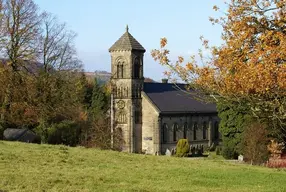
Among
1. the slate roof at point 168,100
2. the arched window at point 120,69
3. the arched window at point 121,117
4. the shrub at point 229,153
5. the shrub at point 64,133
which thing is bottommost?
the shrub at point 229,153

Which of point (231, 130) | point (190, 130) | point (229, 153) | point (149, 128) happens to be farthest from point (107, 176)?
point (190, 130)

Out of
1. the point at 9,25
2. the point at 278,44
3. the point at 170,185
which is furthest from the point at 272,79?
the point at 9,25

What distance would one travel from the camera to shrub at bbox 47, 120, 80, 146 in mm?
45747

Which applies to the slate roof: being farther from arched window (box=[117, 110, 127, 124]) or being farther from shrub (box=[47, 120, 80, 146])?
shrub (box=[47, 120, 80, 146])

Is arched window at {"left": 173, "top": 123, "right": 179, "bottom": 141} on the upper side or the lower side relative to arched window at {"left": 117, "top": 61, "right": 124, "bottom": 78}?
lower

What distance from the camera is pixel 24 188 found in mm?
13289

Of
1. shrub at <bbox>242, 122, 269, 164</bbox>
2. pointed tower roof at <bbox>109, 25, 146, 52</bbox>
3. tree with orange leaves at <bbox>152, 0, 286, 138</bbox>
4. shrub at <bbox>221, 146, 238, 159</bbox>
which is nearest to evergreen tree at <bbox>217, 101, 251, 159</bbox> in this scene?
shrub at <bbox>221, 146, 238, 159</bbox>

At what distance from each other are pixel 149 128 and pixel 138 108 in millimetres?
2887

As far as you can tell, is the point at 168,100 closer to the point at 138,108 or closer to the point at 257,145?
the point at 138,108

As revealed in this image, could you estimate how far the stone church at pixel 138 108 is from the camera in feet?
198

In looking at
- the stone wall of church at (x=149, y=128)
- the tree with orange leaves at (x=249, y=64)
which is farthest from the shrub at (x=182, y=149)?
the tree with orange leaves at (x=249, y=64)

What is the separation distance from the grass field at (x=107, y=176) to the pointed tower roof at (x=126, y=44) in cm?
3980

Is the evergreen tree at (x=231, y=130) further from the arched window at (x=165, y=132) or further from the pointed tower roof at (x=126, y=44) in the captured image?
the pointed tower roof at (x=126, y=44)

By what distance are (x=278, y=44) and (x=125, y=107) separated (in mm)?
50383
